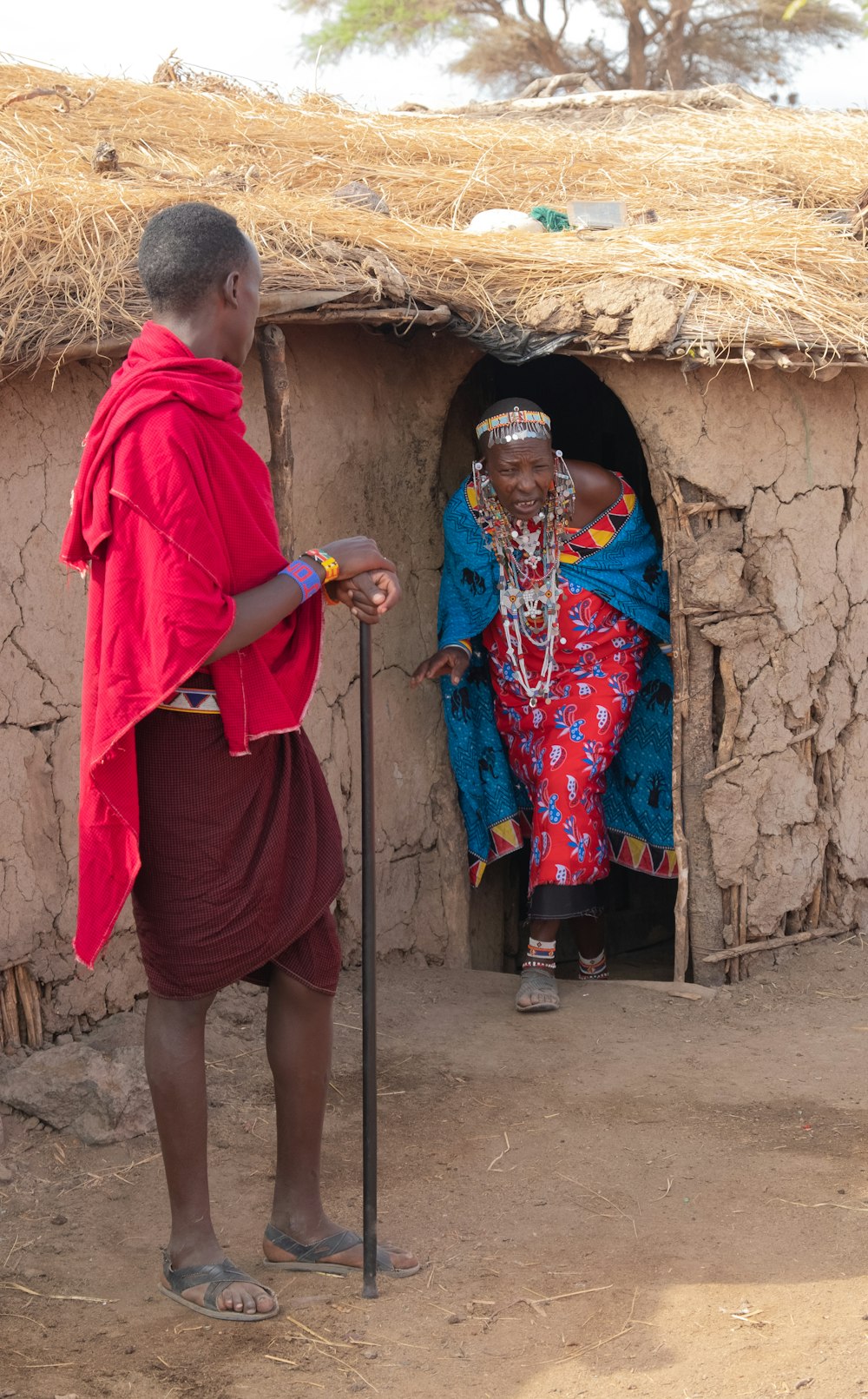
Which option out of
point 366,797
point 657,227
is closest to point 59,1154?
point 366,797

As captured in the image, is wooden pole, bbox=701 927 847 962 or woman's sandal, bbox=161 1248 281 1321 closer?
woman's sandal, bbox=161 1248 281 1321

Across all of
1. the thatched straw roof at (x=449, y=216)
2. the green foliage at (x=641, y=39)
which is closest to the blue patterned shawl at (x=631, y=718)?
the thatched straw roof at (x=449, y=216)

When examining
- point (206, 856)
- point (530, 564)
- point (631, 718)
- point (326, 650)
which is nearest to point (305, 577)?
point (206, 856)

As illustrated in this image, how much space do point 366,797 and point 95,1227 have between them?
47.8 inches

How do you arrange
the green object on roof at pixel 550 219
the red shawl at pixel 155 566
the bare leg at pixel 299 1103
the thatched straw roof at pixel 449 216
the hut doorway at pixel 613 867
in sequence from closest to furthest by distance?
the red shawl at pixel 155 566 → the bare leg at pixel 299 1103 → the thatched straw roof at pixel 449 216 → the green object on roof at pixel 550 219 → the hut doorway at pixel 613 867

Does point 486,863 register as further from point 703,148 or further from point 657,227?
point 703,148

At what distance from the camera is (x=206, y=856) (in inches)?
109

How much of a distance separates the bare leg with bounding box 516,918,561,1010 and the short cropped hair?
2825 mm

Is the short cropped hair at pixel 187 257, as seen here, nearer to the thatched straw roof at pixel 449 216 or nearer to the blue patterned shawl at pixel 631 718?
the thatched straw roof at pixel 449 216

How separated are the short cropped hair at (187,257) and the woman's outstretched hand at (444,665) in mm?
2301

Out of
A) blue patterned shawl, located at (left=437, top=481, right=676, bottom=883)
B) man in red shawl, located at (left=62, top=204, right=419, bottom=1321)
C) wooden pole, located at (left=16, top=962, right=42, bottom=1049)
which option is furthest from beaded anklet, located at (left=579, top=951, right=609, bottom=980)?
man in red shawl, located at (left=62, top=204, right=419, bottom=1321)

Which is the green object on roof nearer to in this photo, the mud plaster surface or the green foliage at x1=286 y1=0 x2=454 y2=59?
the mud plaster surface

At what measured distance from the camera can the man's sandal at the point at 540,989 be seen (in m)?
4.81

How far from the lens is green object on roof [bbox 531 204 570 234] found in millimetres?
5645
